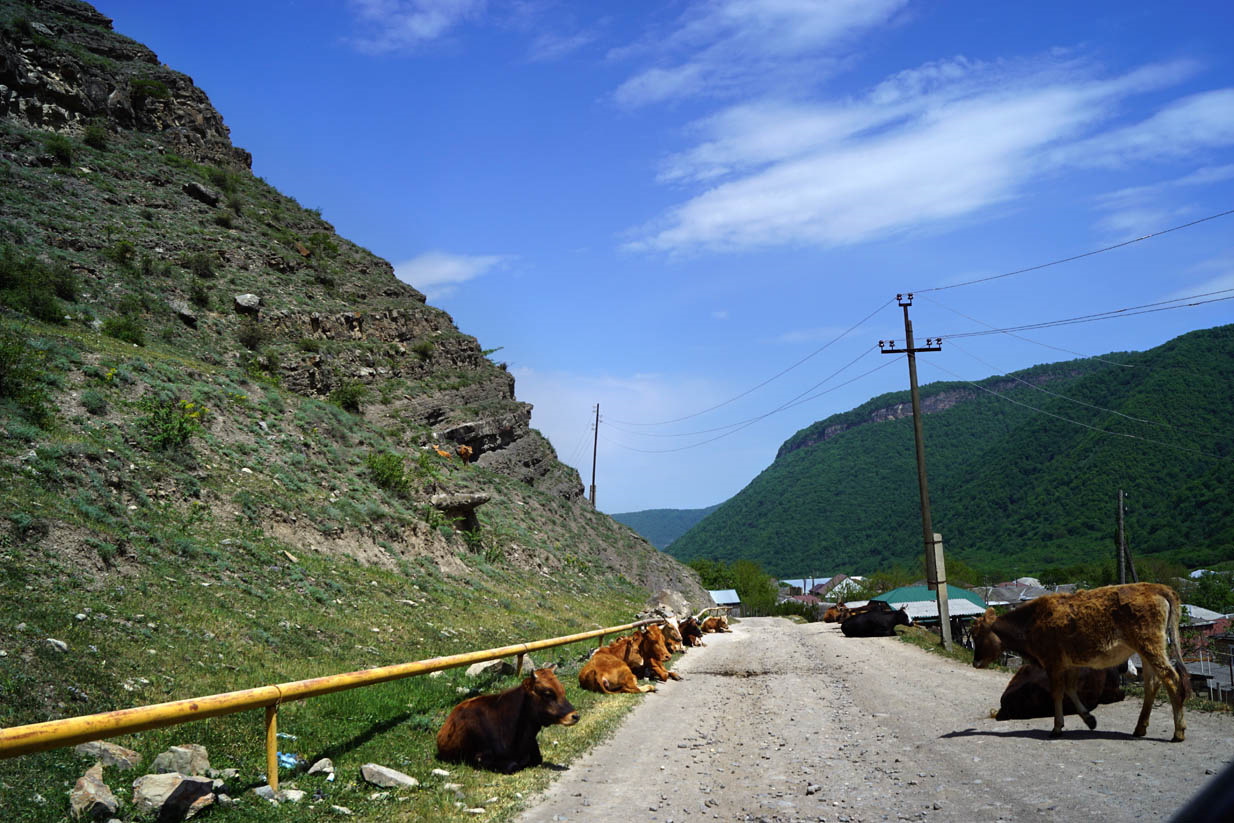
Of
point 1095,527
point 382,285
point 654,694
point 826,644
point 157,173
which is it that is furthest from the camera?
point 1095,527

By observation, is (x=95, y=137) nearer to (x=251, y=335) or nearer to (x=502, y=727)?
(x=251, y=335)

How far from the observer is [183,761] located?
21.2 feet

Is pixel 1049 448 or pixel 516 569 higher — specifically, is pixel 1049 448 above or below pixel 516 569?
above

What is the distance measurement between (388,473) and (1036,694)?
2231 centimetres

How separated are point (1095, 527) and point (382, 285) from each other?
82800mm

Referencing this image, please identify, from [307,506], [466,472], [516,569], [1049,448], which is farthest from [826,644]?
[1049,448]

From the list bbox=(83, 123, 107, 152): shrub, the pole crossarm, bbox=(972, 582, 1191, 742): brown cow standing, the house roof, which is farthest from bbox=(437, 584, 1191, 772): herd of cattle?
bbox=(83, 123, 107, 152): shrub

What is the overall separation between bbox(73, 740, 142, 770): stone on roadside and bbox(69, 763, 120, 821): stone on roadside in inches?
31.2

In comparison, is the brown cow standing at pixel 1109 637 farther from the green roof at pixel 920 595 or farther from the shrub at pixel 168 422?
the green roof at pixel 920 595

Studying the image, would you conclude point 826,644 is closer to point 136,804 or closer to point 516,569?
point 516,569

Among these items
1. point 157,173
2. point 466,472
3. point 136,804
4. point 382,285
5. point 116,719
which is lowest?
point 136,804

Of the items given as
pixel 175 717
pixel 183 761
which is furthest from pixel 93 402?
pixel 175 717

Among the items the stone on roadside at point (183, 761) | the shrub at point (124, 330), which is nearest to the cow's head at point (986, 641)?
the stone on roadside at point (183, 761)

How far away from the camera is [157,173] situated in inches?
1770
